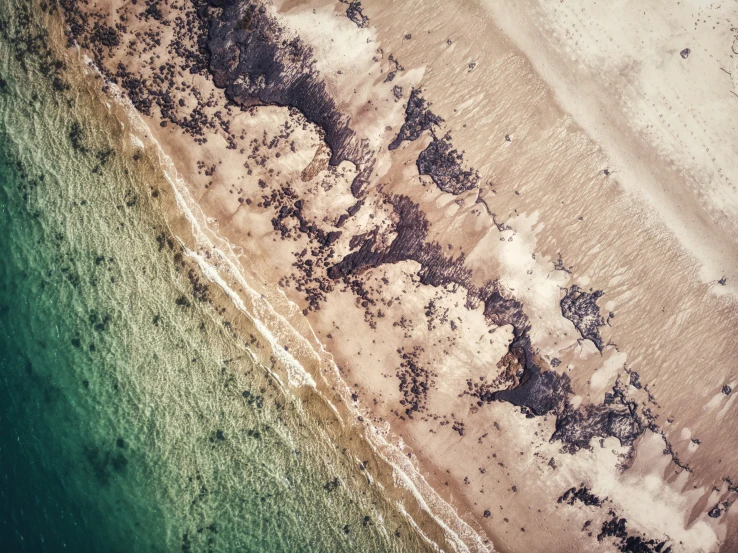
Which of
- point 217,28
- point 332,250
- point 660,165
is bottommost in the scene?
point 332,250

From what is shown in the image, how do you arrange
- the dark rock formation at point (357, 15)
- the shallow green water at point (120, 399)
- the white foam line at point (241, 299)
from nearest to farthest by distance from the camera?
the dark rock formation at point (357, 15)
the shallow green water at point (120, 399)
the white foam line at point (241, 299)

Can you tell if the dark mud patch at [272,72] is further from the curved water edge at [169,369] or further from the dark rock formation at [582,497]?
the dark rock formation at [582,497]

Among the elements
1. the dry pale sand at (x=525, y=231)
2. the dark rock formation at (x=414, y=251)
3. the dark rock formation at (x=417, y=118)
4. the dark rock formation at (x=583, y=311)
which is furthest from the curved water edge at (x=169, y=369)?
the dark rock formation at (x=583, y=311)

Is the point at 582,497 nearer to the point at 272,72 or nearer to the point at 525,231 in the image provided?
the point at 525,231

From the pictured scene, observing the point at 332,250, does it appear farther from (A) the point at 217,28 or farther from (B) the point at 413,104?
(A) the point at 217,28

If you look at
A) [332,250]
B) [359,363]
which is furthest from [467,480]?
[332,250]

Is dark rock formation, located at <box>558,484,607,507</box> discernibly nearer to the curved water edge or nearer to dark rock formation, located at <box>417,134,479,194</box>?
the curved water edge

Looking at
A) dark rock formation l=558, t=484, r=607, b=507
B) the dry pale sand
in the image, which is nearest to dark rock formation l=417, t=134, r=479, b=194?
the dry pale sand
